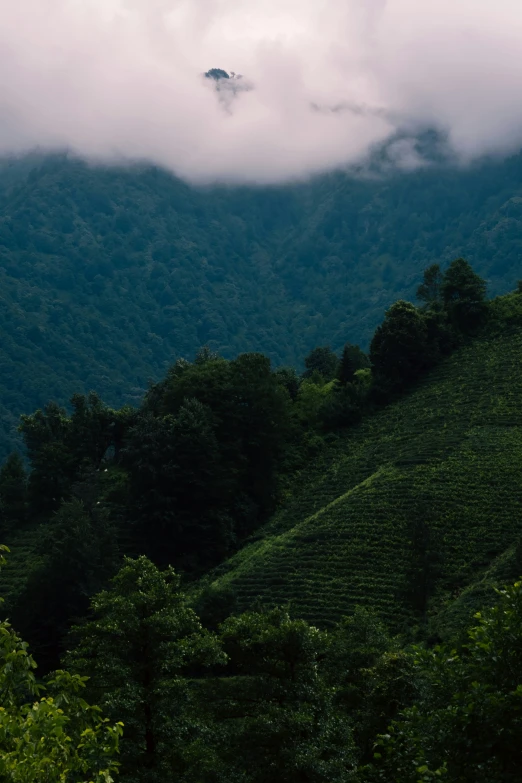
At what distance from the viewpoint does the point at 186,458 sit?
A: 71.4 meters

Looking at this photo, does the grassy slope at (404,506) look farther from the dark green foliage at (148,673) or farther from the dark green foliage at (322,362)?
the dark green foliage at (322,362)

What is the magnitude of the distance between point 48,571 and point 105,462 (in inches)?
1232

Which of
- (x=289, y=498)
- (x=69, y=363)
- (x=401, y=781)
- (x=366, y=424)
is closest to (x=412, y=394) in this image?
(x=366, y=424)

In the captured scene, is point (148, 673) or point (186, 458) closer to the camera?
point (148, 673)

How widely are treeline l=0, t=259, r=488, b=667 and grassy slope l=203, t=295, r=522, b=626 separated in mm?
3497

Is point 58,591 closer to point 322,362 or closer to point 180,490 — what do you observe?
point 180,490

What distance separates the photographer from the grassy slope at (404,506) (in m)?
51.6

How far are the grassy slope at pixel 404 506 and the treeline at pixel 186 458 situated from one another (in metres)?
3.50

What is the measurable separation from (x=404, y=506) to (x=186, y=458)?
1957cm

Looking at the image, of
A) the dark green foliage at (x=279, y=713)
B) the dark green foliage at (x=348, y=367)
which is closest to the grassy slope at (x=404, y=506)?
the dark green foliage at (x=348, y=367)

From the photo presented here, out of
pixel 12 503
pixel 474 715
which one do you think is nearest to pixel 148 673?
pixel 474 715

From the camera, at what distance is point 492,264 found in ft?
598

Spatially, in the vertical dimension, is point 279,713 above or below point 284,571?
below

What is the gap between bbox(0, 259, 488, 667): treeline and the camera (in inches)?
2292
